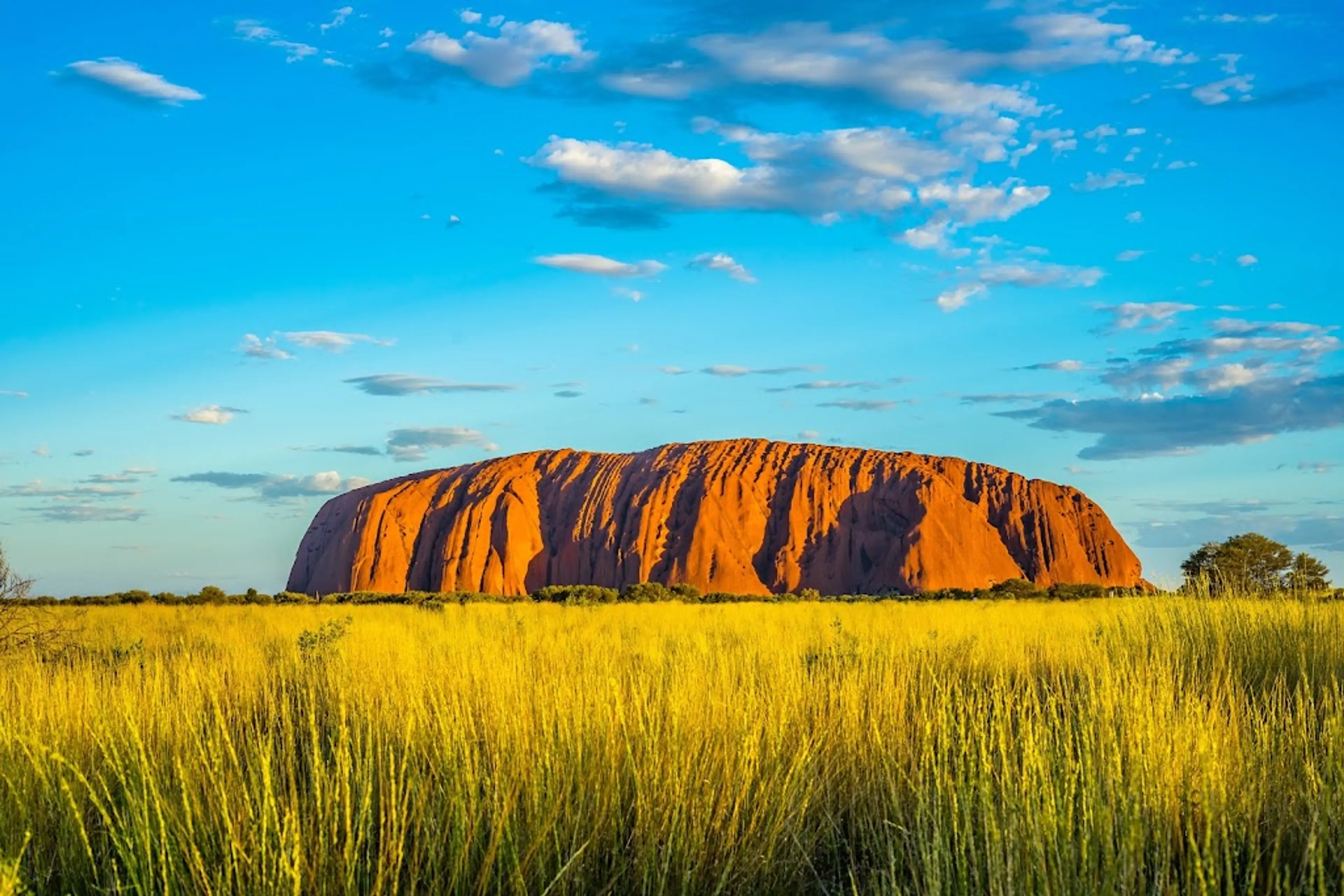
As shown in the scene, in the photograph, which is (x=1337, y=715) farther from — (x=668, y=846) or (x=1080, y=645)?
A: (x=1080, y=645)

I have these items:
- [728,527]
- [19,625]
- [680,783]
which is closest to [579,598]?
[19,625]

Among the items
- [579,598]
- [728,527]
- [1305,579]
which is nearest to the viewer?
[1305,579]

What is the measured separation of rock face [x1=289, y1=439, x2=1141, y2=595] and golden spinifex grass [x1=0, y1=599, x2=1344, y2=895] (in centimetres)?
5888

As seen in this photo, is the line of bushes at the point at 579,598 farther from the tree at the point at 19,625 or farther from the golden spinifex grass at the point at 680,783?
the golden spinifex grass at the point at 680,783

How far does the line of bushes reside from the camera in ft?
106

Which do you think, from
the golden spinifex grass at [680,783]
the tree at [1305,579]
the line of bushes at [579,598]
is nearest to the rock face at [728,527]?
the line of bushes at [579,598]

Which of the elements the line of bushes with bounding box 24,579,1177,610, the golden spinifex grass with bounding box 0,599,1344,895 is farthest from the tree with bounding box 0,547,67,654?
the line of bushes with bounding box 24,579,1177,610

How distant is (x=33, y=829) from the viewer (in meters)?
4.84

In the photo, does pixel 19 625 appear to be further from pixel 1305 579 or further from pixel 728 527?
pixel 728 527

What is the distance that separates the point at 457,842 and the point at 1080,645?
9.30 meters

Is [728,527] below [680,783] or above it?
above

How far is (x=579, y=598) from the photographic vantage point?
30703 millimetres

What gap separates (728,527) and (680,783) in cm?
6670

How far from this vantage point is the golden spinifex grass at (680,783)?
10.7 ft
